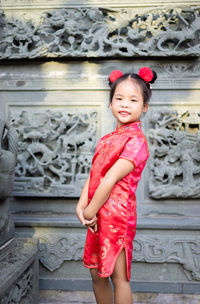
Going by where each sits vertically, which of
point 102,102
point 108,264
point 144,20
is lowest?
point 108,264

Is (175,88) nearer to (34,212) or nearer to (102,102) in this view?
(102,102)

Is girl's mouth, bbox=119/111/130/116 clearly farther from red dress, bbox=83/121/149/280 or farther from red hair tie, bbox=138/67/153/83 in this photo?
red hair tie, bbox=138/67/153/83

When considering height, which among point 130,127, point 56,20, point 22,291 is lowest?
point 22,291

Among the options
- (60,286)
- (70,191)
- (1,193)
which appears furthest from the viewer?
(70,191)

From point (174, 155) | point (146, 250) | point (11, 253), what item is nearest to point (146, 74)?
point (174, 155)

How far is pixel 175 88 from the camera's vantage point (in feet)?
8.40

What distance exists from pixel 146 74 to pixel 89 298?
1891 millimetres

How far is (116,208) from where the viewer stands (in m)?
1.25

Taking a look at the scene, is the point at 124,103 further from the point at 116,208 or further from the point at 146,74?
the point at 116,208

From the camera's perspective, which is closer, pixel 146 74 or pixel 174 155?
pixel 146 74

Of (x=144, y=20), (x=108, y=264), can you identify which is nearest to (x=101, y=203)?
(x=108, y=264)

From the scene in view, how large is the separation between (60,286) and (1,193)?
1.06m

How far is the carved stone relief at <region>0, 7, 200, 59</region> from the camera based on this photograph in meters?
2.56

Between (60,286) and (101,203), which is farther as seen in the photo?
(60,286)
